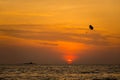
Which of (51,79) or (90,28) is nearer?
(90,28)

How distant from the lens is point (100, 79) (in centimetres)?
4547

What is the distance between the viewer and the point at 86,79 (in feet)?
148

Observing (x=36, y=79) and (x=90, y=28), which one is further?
(x=36, y=79)

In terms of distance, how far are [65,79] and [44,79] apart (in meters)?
3.15

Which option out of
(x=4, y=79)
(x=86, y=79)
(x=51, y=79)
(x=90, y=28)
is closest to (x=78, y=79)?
(x=86, y=79)

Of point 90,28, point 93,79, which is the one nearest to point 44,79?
point 93,79

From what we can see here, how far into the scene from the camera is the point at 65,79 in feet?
148

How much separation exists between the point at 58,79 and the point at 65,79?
1050mm

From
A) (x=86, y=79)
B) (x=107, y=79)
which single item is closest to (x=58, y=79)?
(x=86, y=79)

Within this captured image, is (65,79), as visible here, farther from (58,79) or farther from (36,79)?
(36,79)

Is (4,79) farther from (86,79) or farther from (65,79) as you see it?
(86,79)

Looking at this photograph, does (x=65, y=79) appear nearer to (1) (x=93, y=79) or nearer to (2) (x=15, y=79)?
(1) (x=93, y=79)

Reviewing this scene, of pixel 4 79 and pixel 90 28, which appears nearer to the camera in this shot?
pixel 90 28

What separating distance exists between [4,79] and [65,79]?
897cm
